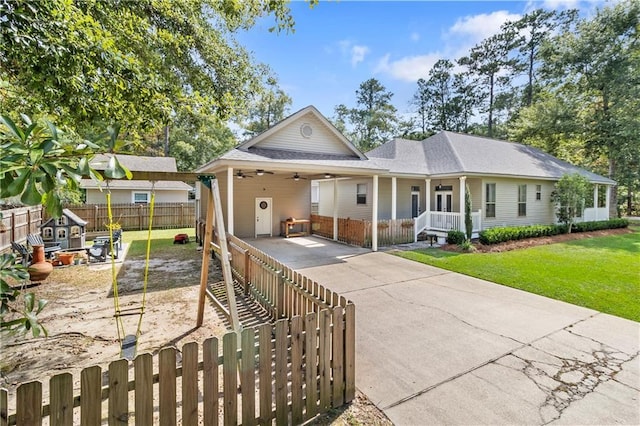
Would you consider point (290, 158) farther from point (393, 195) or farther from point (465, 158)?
point (465, 158)

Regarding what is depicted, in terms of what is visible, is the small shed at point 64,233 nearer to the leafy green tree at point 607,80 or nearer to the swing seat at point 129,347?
the swing seat at point 129,347

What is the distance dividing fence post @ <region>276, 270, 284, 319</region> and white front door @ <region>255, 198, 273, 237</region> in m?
10.8

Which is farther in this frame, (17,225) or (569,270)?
(17,225)

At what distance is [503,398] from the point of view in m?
3.22

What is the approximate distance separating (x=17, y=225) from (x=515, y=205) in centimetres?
2162

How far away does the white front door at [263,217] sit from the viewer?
1539 cm

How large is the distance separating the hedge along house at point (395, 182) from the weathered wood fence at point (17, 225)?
577 cm

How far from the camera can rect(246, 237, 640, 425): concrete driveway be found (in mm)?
3070

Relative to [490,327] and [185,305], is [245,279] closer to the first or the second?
[185,305]

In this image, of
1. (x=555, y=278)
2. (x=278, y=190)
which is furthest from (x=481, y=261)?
(x=278, y=190)

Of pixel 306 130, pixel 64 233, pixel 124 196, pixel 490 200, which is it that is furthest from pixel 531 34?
pixel 64 233

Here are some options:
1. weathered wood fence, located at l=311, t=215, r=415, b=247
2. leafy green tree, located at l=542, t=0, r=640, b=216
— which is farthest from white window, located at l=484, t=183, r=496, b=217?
leafy green tree, located at l=542, t=0, r=640, b=216

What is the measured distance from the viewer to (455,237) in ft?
41.6

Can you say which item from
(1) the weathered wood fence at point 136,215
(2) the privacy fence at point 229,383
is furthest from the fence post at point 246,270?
(1) the weathered wood fence at point 136,215
